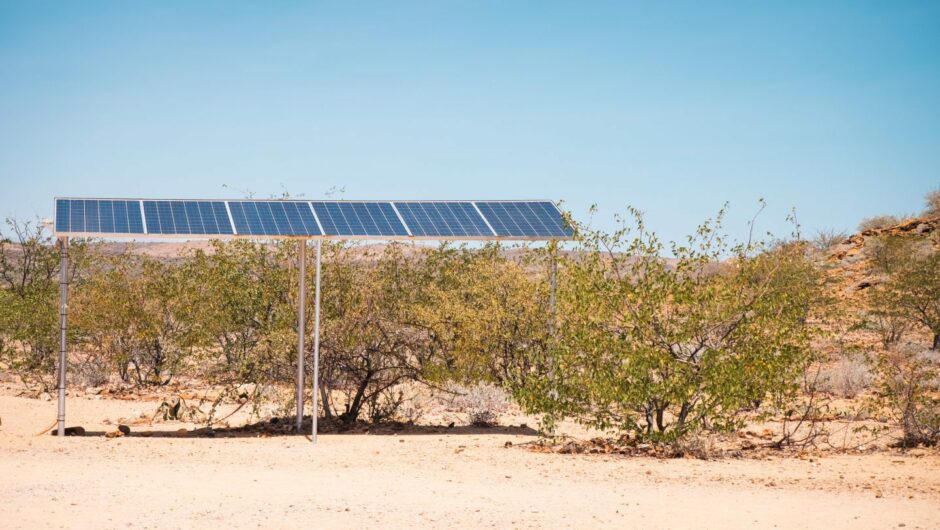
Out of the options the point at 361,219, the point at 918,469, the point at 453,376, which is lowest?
the point at 918,469

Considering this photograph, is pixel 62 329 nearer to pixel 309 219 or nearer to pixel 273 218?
pixel 273 218

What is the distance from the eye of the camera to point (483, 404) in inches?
619

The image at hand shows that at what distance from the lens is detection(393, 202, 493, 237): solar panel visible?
550 inches

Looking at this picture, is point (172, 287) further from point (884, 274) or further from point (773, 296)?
point (884, 274)

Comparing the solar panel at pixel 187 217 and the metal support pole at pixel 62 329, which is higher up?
the solar panel at pixel 187 217

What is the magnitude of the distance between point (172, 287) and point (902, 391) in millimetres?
13837

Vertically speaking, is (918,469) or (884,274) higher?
(884,274)

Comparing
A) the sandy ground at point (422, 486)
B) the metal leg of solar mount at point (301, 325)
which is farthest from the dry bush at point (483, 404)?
the metal leg of solar mount at point (301, 325)

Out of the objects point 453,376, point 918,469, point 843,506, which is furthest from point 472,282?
point 843,506

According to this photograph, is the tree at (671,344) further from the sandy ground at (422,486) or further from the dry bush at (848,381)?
the dry bush at (848,381)

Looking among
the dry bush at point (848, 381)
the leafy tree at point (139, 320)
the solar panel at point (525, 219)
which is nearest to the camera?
the solar panel at point (525, 219)

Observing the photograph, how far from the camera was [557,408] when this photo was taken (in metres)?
12.8

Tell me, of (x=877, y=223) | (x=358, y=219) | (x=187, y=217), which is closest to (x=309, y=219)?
(x=358, y=219)

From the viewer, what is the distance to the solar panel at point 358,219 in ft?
44.8
